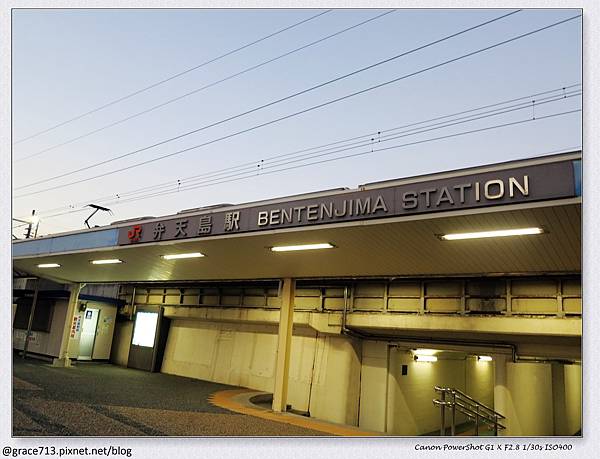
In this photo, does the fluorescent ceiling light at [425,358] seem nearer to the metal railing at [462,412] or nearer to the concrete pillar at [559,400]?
the metal railing at [462,412]

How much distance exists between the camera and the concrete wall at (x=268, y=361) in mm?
11703

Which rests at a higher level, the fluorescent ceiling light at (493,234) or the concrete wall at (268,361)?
the fluorescent ceiling light at (493,234)

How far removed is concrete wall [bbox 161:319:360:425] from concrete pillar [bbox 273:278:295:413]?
8.45ft

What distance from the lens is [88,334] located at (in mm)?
17297

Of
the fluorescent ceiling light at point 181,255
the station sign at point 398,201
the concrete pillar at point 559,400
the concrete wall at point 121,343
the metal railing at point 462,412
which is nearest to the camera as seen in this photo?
the station sign at point 398,201

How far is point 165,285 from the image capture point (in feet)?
53.7

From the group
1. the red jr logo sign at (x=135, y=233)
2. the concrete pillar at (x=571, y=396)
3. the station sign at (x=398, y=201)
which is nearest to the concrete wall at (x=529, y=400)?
the concrete pillar at (x=571, y=396)

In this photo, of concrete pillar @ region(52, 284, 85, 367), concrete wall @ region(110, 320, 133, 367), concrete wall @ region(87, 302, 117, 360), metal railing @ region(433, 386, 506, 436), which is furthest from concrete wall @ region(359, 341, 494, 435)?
concrete wall @ region(87, 302, 117, 360)

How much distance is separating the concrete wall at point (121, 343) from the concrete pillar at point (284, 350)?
9811 millimetres

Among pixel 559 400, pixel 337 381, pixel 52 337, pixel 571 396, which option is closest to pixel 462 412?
pixel 337 381

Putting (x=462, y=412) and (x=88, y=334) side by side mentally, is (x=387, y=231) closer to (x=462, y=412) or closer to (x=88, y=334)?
(x=462, y=412)

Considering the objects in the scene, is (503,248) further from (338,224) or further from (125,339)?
(125,339)

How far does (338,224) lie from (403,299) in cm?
523
